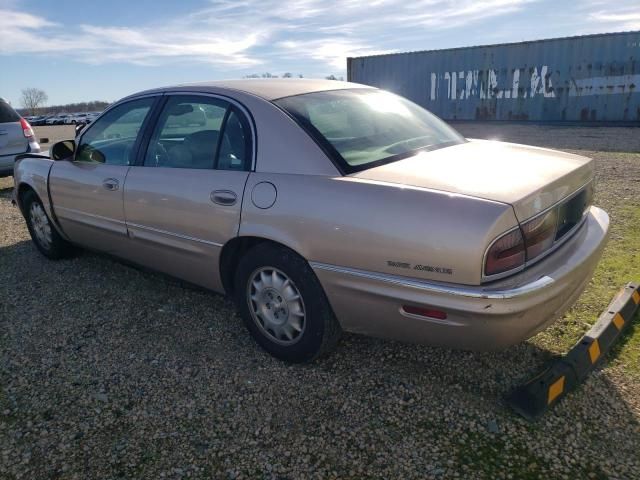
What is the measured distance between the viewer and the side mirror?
4.20m

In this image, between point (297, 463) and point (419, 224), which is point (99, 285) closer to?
point (297, 463)

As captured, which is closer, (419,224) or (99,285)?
(419,224)

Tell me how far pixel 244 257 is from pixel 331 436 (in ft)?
3.64

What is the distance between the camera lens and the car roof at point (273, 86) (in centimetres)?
306

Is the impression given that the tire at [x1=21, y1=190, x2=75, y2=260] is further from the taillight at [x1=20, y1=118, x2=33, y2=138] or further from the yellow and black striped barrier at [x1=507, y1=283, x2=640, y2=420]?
the taillight at [x1=20, y1=118, x2=33, y2=138]

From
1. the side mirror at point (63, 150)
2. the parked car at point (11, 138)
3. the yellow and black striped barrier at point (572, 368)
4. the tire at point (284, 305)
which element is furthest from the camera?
the parked car at point (11, 138)

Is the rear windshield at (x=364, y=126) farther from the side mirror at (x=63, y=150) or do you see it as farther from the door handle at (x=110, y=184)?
the side mirror at (x=63, y=150)

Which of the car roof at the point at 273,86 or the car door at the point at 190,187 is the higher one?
the car roof at the point at 273,86

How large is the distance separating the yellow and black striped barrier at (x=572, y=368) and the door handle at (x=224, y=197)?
1789 mm

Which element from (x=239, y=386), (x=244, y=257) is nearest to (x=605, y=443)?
(x=239, y=386)

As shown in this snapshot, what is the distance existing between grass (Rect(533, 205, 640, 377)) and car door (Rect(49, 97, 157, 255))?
3.02m

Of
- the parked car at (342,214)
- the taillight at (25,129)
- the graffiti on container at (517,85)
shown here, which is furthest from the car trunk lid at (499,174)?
the graffiti on container at (517,85)

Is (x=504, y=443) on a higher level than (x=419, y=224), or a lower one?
lower

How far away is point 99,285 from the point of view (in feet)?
13.9
